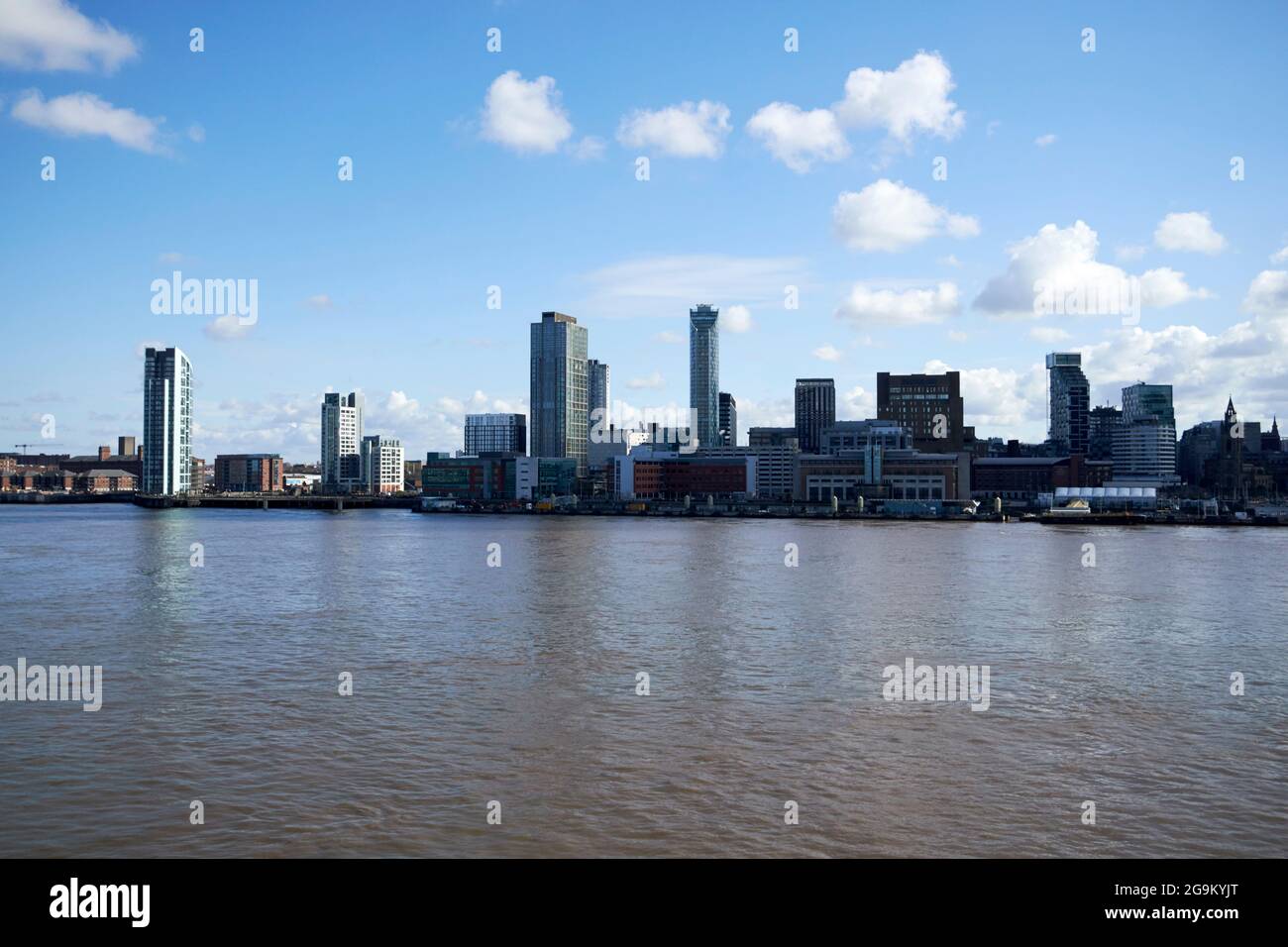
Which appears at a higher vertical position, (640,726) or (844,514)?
(640,726)

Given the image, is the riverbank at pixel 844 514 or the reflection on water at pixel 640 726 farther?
the riverbank at pixel 844 514

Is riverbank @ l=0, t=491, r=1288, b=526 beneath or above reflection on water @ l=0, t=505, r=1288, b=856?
beneath

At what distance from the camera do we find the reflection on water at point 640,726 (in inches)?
563

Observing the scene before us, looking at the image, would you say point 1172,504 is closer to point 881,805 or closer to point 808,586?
point 808,586

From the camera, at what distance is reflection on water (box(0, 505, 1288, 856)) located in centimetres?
1431

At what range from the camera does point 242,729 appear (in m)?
19.9

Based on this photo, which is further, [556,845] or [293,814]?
[293,814]

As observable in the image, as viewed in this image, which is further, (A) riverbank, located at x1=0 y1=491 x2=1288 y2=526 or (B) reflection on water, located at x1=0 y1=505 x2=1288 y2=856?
(A) riverbank, located at x1=0 y1=491 x2=1288 y2=526

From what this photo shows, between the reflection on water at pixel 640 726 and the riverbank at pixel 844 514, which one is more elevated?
the reflection on water at pixel 640 726

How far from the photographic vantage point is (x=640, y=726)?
20.1 m

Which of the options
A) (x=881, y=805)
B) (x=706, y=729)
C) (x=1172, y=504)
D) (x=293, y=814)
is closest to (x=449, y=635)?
(x=706, y=729)

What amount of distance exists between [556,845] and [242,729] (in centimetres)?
940

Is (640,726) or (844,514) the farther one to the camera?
(844,514)
